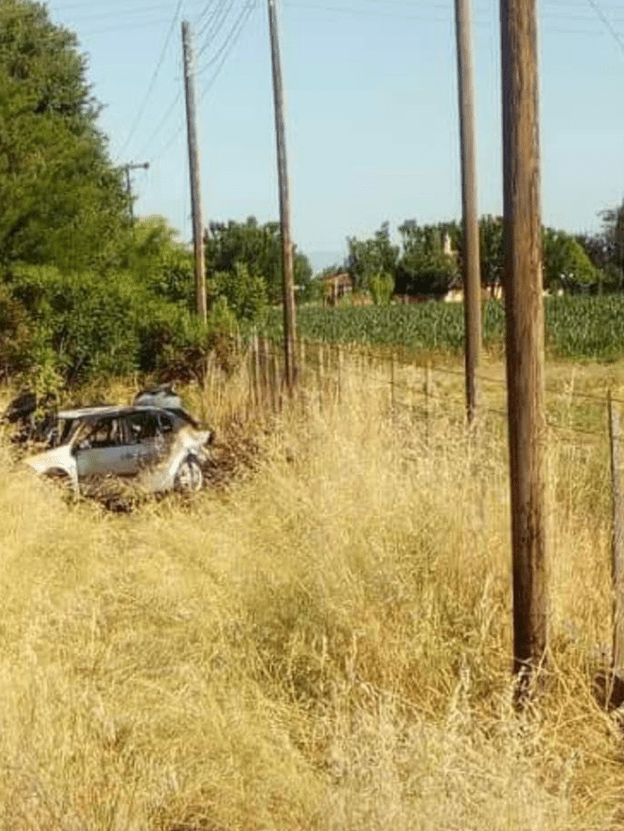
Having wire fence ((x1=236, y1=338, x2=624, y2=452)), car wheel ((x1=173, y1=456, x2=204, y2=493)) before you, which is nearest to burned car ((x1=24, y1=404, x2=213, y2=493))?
car wheel ((x1=173, y1=456, x2=204, y2=493))

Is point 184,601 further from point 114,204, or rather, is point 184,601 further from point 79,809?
point 114,204

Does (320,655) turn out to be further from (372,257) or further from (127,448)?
(372,257)

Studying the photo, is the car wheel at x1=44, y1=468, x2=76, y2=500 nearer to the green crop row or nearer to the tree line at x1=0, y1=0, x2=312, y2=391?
the tree line at x1=0, y1=0, x2=312, y2=391

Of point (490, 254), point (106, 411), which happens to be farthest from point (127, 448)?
point (490, 254)

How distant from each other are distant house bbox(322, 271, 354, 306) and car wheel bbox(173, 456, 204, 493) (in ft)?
345

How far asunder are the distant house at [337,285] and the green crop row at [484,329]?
59.7 metres

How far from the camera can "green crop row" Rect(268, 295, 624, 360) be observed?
4150 cm

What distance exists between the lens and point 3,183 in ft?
95.6

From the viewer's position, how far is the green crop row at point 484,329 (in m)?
41.5

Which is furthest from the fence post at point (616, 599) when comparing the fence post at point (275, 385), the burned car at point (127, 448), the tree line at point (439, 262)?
the tree line at point (439, 262)

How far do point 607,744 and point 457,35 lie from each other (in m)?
10.5

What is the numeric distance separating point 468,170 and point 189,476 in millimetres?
4903

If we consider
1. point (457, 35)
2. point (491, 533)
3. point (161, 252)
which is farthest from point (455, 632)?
point (161, 252)

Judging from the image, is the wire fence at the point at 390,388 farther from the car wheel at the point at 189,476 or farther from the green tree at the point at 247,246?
the green tree at the point at 247,246
